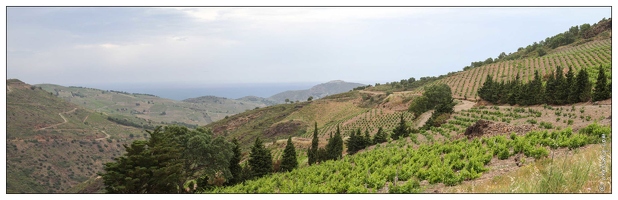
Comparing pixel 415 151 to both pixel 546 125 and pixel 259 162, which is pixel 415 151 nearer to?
pixel 546 125

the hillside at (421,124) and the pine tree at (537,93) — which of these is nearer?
the hillside at (421,124)

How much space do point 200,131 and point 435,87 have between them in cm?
3361

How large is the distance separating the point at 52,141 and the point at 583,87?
11049cm

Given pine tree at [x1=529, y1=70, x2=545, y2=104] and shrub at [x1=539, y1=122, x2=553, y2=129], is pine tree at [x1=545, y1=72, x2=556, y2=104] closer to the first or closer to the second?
pine tree at [x1=529, y1=70, x2=545, y2=104]

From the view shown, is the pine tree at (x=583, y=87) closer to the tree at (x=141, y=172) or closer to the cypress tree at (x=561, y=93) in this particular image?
the cypress tree at (x=561, y=93)

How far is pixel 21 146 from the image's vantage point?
279 ft

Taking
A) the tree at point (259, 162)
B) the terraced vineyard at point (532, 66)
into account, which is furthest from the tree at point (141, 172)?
the terraced vineyard at point (532, 66)

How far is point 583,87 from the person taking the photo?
2464 cm

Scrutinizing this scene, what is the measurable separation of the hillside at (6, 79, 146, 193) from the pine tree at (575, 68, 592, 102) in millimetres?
79932

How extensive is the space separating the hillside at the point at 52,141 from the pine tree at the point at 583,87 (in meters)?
79.9

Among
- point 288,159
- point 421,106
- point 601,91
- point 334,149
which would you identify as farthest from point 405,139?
point 421,106

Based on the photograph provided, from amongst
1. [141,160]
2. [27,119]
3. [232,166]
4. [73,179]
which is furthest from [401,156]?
[27,119]

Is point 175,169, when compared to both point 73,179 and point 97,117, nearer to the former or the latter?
point 73,179

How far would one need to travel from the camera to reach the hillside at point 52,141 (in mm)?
78000
